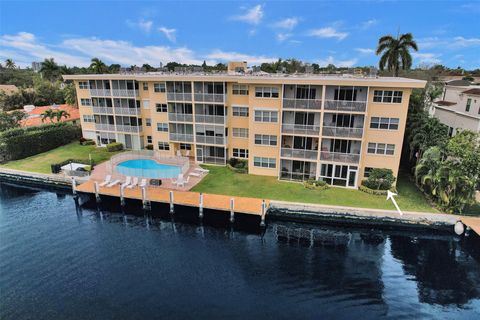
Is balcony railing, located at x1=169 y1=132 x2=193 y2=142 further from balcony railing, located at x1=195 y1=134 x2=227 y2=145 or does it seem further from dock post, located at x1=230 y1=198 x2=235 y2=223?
dock post, located at x1=230 y1=198 x2=235 y2=223

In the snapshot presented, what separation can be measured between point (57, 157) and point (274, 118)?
31873 millimetres

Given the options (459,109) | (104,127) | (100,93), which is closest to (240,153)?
(104,127)

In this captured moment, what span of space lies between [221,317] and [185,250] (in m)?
7.55

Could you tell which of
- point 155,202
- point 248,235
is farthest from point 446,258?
point 155,202

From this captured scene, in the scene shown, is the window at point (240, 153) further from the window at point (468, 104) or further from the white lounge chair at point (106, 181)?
the window at point (468, 104)

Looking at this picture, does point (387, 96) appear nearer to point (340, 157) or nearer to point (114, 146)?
point (340, 157)

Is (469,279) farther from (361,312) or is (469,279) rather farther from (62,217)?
(62,217)

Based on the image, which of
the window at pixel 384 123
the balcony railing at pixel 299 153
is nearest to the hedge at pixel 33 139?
the balcony railing at pixel 299 153

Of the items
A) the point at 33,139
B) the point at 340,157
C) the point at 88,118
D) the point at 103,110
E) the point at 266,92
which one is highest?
the point at 266,92

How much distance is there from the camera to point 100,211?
3084 cm

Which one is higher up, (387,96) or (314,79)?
(314,79)

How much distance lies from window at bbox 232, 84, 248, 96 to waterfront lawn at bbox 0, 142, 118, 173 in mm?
20563

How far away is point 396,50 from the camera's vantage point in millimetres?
43625

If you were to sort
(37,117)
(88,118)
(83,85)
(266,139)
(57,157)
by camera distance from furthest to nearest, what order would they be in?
(37,117) → (88,118) → (83,85) → (57,157) → (266,139)
